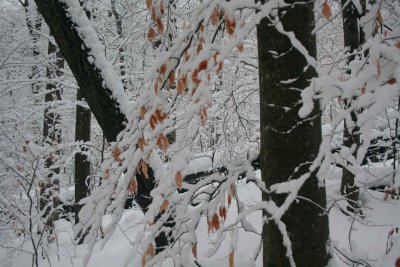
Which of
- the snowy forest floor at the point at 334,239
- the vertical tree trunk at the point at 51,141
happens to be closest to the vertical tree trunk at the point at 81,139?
the vertical tree trunk at the point at 51,141

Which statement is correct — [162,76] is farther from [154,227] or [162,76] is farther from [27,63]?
[27,63]

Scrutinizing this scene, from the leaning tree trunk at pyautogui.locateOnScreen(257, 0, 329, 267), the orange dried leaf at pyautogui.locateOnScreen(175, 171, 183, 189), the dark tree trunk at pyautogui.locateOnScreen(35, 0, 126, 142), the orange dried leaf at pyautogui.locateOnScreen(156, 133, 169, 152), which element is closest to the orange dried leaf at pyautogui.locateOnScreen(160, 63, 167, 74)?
the orange dried leaf at pyautogui.locateOnScreen(156, 133, 169, 152)

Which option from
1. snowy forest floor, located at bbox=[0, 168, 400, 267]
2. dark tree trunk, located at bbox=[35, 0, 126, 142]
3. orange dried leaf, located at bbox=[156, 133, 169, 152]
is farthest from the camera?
snowy forest floor, located at bbox=[0, 168, 400, 267]

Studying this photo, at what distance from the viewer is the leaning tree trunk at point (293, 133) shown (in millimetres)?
2018

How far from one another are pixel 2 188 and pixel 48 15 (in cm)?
546

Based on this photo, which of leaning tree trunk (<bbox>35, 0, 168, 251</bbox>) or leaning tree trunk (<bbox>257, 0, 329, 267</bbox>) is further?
leaning tree trunk (<bbox>35, 0, 168, 251</bbox>)

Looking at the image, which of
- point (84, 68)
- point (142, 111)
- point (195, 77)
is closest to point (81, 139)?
point (84, 68)

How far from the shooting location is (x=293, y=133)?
205cm

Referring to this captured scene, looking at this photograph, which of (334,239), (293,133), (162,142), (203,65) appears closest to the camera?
(203,65)

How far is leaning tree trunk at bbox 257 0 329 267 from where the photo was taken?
6.62 ft

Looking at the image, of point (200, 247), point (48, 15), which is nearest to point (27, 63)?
point (48, 15)

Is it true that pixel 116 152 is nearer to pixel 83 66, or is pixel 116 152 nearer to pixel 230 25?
pixel 230 25

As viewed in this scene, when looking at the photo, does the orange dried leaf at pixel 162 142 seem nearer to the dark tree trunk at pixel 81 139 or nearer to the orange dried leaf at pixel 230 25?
the orange dried leaf at pixel 230 25

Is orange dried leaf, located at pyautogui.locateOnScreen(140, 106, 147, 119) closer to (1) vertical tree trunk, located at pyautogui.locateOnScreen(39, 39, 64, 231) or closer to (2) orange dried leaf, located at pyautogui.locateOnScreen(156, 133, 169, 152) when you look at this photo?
(2) orange dried leaf, located at pyautogui.locateOnScreen(156, 133, 169, 152)
